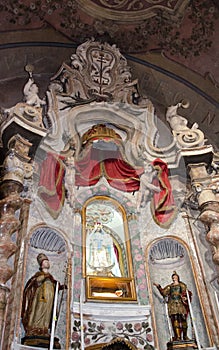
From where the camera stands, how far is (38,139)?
6.07 m

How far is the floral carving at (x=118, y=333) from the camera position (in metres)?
5.14

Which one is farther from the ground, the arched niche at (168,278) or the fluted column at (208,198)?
the fluted column at (208,198)

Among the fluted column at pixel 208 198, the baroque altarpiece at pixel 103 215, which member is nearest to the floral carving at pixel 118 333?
the baroque altarpiece at pixel 103 215

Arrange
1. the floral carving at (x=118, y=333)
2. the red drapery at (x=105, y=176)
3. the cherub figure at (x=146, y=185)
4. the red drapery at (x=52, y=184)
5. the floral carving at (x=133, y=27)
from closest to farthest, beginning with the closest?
the floral carving at (x=118, y=333) < the red drapery at (x=52, y=184) < the red drapery at (x=105, y=176) < the cherub figure at (x=146, y=185) < the floral carving at (x=133, y=27)

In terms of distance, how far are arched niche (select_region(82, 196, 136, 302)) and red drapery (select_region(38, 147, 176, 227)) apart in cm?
40

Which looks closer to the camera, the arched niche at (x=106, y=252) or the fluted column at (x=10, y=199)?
the fluted column at (x=10, y=199)

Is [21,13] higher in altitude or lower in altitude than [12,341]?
higher

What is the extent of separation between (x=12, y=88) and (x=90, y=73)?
1.64 m

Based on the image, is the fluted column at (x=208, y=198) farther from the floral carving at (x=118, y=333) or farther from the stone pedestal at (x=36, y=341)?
the stone pedestal at (x=36, y=341)

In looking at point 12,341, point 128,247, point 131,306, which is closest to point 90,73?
point 128,247

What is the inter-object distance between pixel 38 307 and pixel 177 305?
1832 mm

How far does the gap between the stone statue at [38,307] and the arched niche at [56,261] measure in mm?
161

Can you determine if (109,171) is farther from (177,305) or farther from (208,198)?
(177,305)

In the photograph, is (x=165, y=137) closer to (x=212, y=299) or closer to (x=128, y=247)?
(x=128, y=247)
